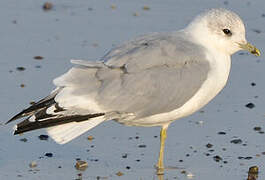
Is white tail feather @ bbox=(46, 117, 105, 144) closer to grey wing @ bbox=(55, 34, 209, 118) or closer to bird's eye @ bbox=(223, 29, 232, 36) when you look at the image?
grey wing @ bbox=(55, 34, 209, 118)

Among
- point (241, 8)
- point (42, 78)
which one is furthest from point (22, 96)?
point (241, 8)

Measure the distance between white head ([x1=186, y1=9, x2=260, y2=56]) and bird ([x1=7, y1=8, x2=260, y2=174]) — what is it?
125 millimetres

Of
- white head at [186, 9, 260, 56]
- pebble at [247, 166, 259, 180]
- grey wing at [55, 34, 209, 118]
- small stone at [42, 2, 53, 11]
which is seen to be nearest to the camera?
grey wing at [55, 34, 209, 118]

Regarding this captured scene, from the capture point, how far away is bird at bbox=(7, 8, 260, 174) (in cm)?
677

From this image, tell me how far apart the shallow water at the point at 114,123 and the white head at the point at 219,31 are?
2.99ft

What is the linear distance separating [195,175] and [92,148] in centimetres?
100

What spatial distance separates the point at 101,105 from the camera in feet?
22.6

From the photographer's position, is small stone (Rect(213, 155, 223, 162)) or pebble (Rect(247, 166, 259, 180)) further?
small stone (Rect(213, 155, 223, 162))

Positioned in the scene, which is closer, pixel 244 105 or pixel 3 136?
pixel 3 136

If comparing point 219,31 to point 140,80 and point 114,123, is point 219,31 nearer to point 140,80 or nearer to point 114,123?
point 140,80

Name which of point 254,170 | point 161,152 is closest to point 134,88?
point 161,152

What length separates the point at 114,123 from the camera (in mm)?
→ 8297

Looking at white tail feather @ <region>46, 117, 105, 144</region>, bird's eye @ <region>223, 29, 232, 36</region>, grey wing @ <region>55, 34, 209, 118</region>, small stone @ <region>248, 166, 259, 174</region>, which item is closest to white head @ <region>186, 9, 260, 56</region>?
bird's eye @ <region>223, 29, 232, 36</region>

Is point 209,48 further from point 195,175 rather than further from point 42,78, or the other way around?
point 42,78
